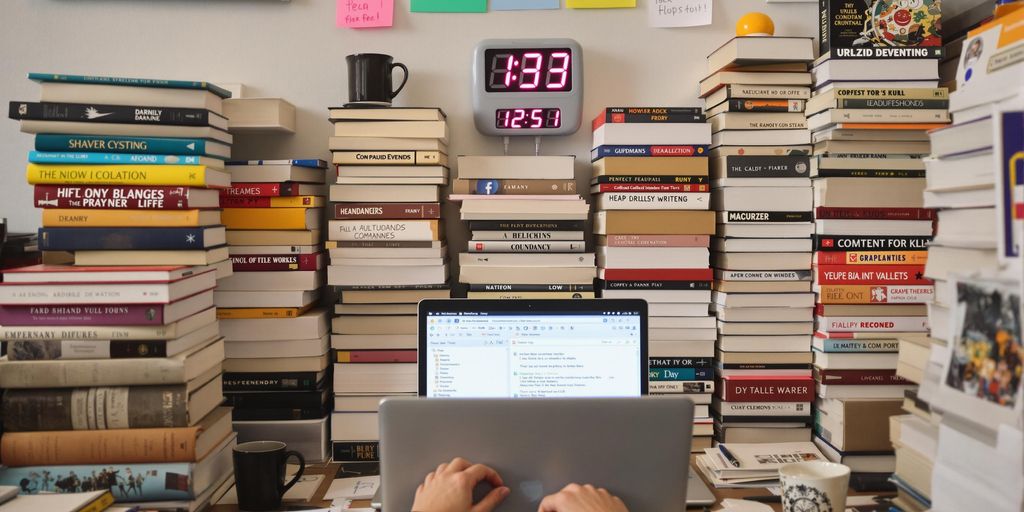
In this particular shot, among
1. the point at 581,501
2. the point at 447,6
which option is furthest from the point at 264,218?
the point at 581,501

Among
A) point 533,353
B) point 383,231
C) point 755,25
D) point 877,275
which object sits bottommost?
point 533,353

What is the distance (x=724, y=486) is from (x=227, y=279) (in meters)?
1.10

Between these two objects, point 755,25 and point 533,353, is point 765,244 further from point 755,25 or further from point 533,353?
point 533,353

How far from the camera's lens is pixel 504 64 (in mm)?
1779

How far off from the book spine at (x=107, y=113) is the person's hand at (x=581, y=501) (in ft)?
3.17

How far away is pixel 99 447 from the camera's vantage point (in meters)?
1.32

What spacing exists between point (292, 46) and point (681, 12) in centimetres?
93

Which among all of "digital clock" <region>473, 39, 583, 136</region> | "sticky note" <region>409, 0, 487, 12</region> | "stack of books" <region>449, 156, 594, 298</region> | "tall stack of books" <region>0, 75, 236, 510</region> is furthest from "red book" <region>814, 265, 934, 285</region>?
"tall stack of books" <region>0, 75, 236, 510</region>

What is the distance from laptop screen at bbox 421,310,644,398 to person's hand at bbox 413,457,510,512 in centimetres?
36

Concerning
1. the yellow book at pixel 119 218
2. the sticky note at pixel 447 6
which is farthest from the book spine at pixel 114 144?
the sticky note at pixel 447 6

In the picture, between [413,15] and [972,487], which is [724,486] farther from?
[413,15]

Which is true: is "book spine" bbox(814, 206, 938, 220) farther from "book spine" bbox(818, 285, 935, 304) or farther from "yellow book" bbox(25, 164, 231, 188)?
"yellow book" bbox(25, 164, 231, 188)

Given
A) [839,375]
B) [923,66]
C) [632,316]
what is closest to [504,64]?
[632,316]

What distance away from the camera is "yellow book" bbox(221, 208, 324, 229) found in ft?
5.49
